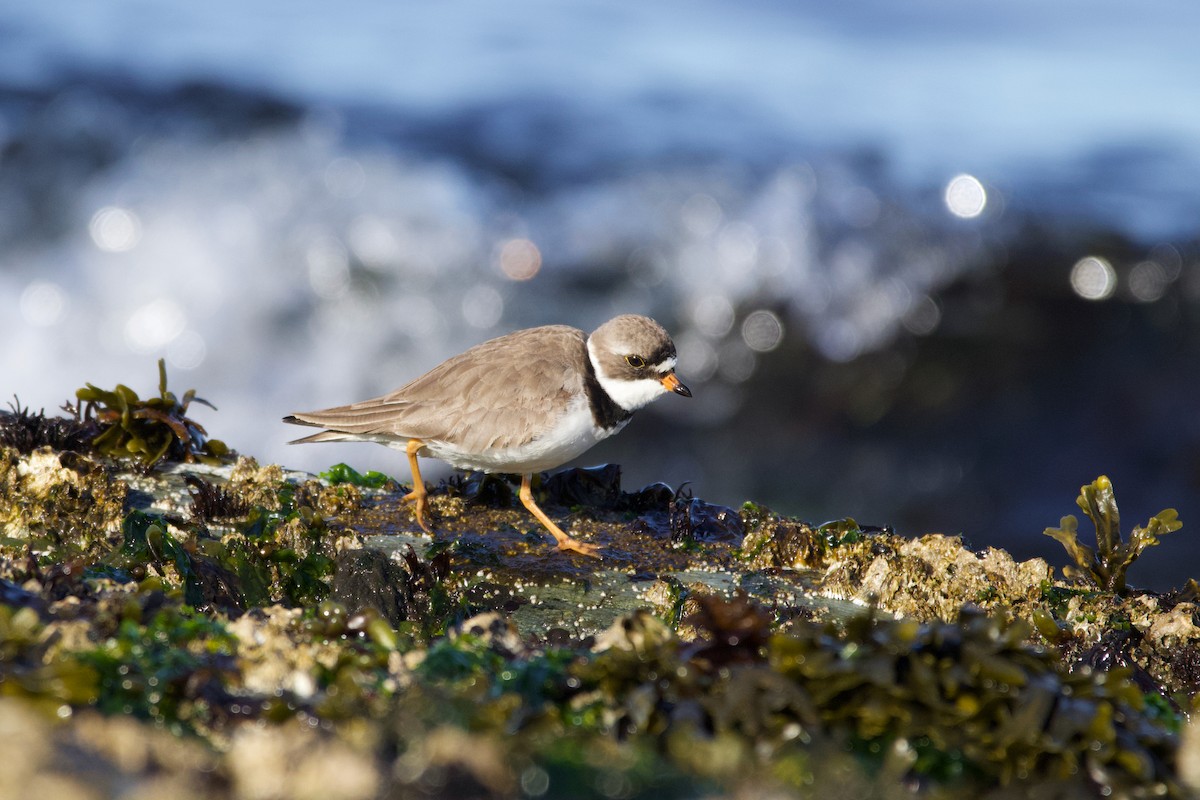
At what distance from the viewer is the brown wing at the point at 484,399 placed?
5.86 metres

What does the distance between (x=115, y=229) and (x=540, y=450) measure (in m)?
11.1

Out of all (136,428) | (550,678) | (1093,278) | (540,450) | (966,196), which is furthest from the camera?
(966,196)

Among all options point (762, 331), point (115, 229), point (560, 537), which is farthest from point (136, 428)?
point (115, 229)

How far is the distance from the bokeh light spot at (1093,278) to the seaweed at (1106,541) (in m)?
7.84

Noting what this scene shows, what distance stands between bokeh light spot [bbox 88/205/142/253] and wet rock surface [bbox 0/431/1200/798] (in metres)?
10.4

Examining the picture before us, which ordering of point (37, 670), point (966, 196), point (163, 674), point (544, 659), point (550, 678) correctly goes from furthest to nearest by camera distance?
point (966, 196) → point (544, 659) → point (550, 678) → point (163, 674) → point (37, 670)

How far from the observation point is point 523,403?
5.92 metres

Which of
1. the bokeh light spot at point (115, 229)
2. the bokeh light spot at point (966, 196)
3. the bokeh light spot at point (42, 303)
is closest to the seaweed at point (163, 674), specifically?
the bokeh light spot at point (966, 196)

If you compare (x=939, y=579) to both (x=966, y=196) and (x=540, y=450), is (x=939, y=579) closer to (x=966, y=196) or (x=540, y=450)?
(x=540, y=450)

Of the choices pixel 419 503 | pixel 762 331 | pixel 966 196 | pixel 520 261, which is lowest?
pixel 419 503

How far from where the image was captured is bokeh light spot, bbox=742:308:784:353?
12305 mm

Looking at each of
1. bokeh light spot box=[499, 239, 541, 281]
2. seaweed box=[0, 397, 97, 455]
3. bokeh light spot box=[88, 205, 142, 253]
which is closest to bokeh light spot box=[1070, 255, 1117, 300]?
bokeh light spot box=[499, 239, 541, 281]

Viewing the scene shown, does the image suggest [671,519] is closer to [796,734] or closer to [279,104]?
[796,734]

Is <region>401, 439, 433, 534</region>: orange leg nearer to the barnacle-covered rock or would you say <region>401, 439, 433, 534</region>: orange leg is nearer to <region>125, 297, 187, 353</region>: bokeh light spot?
the barnacle-covered rock
